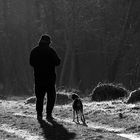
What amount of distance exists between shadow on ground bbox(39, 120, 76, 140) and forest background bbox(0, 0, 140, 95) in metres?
36.4

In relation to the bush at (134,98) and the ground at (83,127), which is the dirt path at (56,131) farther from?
the bush at (134,98)

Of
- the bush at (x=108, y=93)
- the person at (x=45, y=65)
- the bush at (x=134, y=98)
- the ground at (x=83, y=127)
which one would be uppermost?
the person at (x=45, y=65)

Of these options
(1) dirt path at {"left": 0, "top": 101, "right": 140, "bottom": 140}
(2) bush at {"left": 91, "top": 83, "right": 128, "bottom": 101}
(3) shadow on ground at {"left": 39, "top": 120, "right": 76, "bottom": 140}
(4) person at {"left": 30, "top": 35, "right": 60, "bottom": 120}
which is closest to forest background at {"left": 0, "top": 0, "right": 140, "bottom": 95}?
(2) bush at {"left": 91, "top": 83, "right": 128, "bottom": 101}

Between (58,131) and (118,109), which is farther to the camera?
(118,109)

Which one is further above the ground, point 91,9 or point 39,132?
point 91,9

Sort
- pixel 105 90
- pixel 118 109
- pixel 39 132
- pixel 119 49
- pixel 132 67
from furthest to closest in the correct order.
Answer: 1. pixel 132 67
2. pixel 119 49
3. pixel 105 90
4. pixel 118 109
5. pixel 39 132

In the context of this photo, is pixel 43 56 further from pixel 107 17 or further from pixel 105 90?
pixel 107 17

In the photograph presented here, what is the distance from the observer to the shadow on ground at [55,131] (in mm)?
11313

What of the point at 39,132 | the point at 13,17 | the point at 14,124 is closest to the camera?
the point at 39,132

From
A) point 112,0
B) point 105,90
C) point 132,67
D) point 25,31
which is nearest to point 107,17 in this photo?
point 112,0

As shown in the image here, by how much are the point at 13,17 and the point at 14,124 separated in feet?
158

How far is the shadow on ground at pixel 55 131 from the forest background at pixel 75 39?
3645 cm

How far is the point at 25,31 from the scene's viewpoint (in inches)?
2432

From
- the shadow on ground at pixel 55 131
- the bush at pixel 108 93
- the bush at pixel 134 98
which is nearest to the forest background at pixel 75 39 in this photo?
the bush at pixel 108 93
